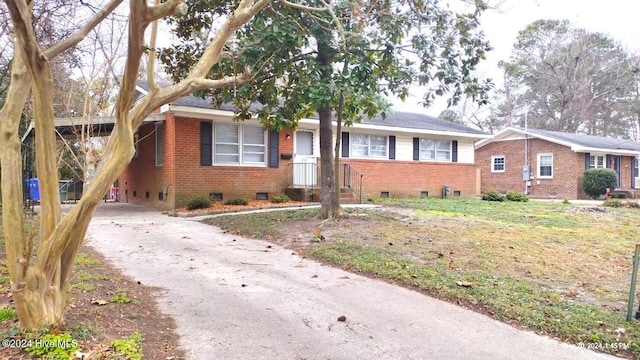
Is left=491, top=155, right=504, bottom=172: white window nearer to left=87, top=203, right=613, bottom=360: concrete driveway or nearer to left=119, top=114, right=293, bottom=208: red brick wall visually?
left=119, top=114, right=293, bottom=208: red brick wall

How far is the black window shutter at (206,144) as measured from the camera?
45.0 feet

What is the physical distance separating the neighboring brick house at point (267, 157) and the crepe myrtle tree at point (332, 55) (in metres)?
4.51

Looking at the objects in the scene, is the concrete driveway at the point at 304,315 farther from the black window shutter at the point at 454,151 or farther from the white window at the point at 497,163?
the white window at the point at 497,163

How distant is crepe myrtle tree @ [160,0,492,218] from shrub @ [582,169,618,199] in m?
17.0

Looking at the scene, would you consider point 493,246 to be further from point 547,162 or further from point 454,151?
point 547,162

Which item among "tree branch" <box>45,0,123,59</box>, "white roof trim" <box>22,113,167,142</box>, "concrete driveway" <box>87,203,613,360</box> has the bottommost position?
"concrete driveway" <box>87,203,613,360</box>

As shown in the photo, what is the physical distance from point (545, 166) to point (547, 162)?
0.93 feet

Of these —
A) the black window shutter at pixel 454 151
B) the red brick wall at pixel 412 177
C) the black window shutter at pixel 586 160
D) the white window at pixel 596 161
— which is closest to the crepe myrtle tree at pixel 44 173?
the red brick wall at pixel 412 177

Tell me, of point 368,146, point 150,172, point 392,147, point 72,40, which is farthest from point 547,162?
point 72,40

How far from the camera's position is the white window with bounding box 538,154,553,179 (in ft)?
80.7

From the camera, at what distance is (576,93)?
1407 inches

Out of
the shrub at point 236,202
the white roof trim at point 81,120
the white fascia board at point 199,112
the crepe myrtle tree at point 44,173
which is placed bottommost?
the shrub at point 236,202

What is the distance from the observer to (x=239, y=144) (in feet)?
47.6

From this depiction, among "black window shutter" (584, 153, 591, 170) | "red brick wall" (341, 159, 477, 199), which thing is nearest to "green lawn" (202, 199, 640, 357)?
"red brick wall" (341, 159, 477, 199)
